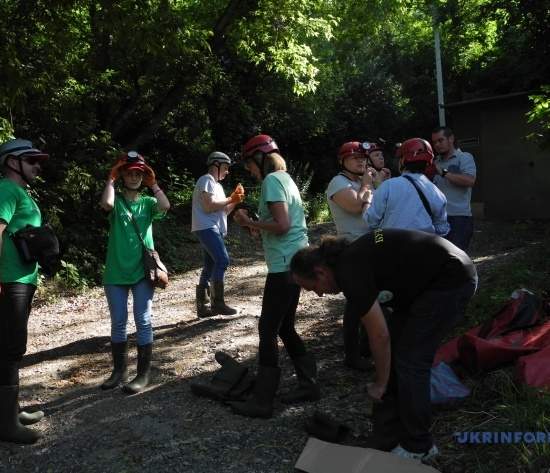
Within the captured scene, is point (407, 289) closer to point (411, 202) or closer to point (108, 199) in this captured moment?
point (411, 202)

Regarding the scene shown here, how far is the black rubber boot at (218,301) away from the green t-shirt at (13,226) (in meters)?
2.86

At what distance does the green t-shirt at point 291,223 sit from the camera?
162 inches

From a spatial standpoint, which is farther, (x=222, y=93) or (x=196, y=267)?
(x=222, y=93)

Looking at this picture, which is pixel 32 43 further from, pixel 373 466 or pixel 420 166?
pixel 373 466

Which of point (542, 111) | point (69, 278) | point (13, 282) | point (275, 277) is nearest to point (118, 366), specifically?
point (13, 282)

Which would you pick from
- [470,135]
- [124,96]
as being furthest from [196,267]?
[470,135]

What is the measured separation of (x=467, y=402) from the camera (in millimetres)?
3801

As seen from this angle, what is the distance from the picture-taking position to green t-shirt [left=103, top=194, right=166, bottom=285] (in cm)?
471

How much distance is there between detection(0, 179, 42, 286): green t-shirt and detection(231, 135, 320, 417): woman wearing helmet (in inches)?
58.6

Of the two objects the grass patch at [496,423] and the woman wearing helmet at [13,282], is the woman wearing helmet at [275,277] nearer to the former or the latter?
the grass patch at [496,423]

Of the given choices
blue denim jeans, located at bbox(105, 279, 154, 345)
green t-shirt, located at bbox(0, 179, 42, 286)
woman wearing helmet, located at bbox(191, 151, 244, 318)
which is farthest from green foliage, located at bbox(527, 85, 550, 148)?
green t-shirt, located at bbox(0, 179, 42, 286)

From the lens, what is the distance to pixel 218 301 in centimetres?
686

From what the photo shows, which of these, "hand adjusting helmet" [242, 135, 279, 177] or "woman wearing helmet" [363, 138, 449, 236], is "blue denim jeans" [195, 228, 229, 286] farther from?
"woman wearing helmet" [363, 138, 449, 236]

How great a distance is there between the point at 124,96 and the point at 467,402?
10162 mm
